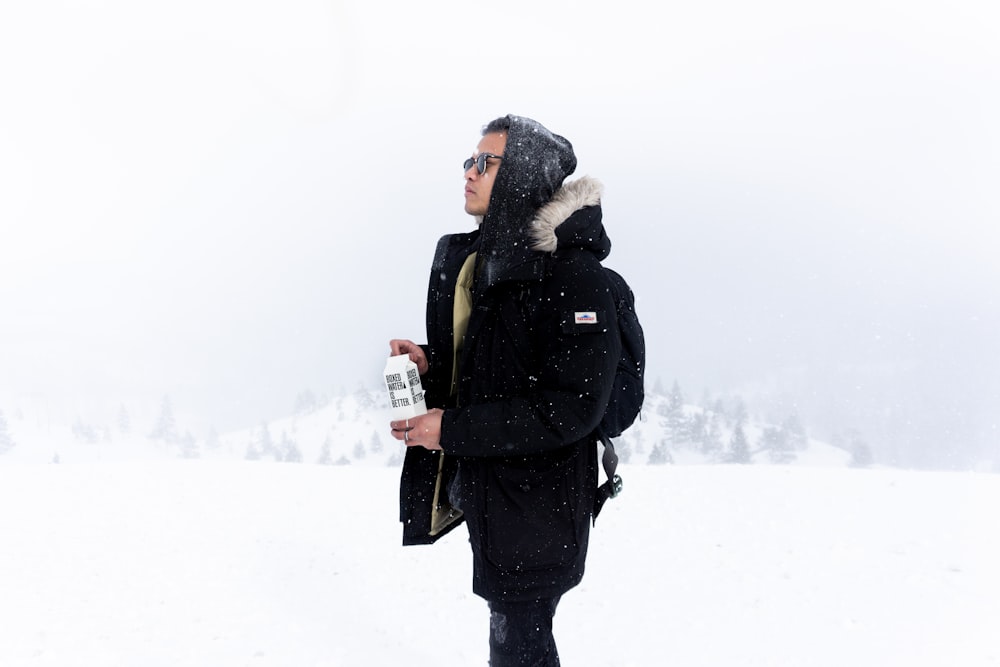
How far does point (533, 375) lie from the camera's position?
2.47 m

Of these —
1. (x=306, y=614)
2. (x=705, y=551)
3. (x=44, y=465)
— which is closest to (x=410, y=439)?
(x=306, y=614)

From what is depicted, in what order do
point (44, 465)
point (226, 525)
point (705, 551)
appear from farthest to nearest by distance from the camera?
point (44, 465) < point (226, 525) < point (705, 551)

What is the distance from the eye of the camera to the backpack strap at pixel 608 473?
103 inches

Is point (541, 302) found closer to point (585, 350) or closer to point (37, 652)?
point (585, 350)

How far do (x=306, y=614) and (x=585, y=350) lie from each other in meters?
4.36

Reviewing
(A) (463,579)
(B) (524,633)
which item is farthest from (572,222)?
(A) (463,579)

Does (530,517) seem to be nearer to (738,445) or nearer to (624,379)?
(624,379)

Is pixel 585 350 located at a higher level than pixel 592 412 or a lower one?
higher

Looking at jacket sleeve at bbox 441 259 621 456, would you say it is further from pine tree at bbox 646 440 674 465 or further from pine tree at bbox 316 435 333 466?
pine tree at bbox 646 440 674 465

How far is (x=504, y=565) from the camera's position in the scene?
246 cm

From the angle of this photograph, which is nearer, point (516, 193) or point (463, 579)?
point (516, 193)

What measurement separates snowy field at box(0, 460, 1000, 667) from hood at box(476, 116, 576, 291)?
3414mm

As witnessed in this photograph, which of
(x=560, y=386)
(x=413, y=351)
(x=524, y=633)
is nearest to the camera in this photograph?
(x=560, y=386)

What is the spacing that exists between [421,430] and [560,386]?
1.78ft
